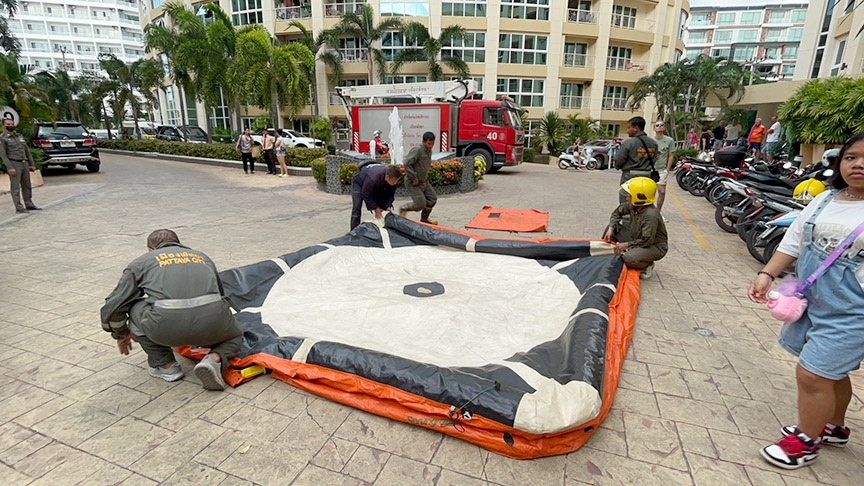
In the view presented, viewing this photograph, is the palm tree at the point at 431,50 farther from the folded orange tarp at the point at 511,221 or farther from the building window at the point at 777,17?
the building window at the point at 777,17

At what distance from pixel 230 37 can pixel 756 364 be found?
997 inches

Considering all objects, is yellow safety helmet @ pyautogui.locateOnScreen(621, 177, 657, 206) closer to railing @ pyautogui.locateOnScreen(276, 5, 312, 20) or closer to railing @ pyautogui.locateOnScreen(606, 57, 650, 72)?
railing @ pyautogui.locateOnScreen(606, 57, 650, 72)

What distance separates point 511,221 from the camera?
6766 millimetres

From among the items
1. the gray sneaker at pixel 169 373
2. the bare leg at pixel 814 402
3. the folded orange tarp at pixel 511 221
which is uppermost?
the bare leg at pixel 814 402

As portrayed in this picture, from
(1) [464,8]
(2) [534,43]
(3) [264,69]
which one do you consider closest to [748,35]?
(2) [534,43]

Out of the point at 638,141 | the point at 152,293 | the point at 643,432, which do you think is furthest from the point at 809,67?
the point at 152,293

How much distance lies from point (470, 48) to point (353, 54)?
7802 millimetres

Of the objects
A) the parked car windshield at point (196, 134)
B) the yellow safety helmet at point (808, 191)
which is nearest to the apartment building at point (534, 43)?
the parked car windshield at point (196, 134)

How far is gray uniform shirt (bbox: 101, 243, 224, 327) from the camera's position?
99.0 inches

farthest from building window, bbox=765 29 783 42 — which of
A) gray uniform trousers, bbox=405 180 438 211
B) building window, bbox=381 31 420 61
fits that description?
gray uniform trousers, bbox=405 180 438 211

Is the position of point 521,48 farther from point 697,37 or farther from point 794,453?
point 697,37

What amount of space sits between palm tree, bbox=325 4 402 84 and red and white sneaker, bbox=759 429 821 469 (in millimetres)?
28488

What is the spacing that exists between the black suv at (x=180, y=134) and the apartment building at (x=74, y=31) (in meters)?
47.9

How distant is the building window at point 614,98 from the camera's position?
98.5 feet
